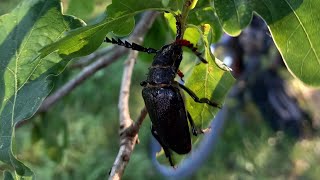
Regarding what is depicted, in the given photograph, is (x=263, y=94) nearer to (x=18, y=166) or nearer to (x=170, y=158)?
(x=170, y=158)

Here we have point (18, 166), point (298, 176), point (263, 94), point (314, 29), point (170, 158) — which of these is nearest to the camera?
point (314, 29)

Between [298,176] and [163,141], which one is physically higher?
[163,141]

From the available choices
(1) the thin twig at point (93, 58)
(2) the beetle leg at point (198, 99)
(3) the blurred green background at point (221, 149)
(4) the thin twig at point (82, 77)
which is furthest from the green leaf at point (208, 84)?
(3) the blurred green background at point (221, 149)

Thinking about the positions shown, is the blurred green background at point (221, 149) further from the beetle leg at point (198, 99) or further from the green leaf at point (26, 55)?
the green leaf at point (26, 55)

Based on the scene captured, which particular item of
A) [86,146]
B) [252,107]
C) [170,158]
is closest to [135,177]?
[86,146]

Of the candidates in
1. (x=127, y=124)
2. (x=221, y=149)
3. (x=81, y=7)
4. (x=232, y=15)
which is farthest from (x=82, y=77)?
(x=221, y=149)

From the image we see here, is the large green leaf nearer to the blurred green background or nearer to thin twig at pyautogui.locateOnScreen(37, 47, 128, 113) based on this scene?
thin twig at pyautogui.locateOnScreen(37, 47, 128, 113)
